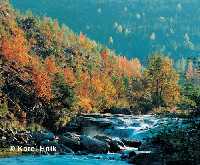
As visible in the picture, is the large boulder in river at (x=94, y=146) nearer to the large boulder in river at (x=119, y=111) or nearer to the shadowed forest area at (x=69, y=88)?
the shadowed forest area at (x=69, y=88)

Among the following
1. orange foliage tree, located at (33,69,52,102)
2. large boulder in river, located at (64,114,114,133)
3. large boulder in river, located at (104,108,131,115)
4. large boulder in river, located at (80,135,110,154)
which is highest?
orange foliage tree, located at (33,69,52,102)

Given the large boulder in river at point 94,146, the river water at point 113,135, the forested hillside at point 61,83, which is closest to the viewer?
the river water at point 113,135

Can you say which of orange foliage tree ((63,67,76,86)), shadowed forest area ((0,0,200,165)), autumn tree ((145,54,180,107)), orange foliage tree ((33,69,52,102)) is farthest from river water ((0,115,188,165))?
autumn tree ((145,54,180,107))

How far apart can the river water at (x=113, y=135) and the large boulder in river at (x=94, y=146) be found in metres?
2.39

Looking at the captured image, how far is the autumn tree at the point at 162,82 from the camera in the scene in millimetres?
129750

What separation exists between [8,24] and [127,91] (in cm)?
4940

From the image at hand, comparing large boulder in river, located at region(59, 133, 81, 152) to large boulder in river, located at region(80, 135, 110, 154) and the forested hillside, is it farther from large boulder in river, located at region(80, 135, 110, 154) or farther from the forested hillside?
the forested hillside

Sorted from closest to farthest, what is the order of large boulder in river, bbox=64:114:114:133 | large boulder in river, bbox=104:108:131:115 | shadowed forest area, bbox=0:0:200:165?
1. shadowed forest area, bbox=0:0:200:165
2. large boulder in river, bbox=64:114:114:133
3. large boulder in river, bbox=104:108:131:115

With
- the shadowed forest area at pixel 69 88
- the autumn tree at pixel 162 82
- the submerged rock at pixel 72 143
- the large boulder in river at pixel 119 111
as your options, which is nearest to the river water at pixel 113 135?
the submerged rock at pixel 72 143

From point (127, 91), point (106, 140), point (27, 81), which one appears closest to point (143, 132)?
point (106, 140)

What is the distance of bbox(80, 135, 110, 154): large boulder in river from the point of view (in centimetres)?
5416

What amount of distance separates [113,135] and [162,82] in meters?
52.6

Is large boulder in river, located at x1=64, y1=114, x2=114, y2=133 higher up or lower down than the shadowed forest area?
lower down

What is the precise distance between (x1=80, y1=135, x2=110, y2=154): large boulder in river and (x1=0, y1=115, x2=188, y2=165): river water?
2.39 m
